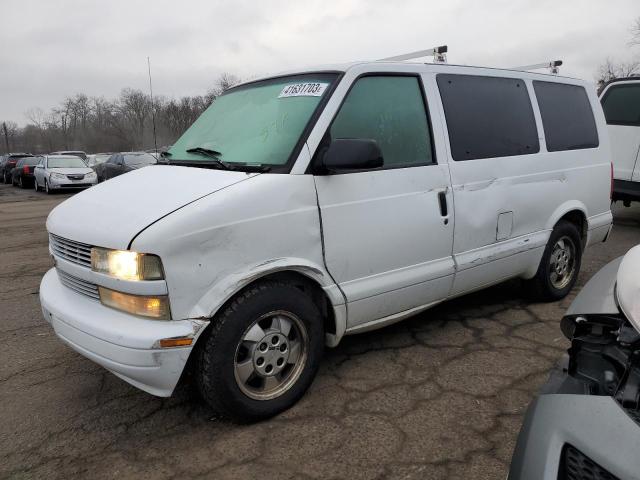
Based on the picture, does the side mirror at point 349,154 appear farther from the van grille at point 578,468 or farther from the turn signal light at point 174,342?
the van grille at point 578,468

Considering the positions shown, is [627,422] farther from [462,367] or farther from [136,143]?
[136,143]

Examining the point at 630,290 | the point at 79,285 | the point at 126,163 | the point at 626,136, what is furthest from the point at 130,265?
the point at 126,163

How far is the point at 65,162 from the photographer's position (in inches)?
775

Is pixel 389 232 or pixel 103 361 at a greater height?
pixel 389 232

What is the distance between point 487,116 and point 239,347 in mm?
2478

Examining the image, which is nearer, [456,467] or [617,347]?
[617,347]

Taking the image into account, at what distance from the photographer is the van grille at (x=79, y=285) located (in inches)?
103

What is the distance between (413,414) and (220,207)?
1.54 m

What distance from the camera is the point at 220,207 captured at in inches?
96.3

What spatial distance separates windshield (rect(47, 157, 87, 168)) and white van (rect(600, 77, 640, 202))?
18251 mm

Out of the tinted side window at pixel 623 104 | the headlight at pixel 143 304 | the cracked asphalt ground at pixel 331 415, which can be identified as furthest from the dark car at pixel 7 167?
the headlight at pixel 143 304

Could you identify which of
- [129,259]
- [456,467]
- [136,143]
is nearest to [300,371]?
[456,467]

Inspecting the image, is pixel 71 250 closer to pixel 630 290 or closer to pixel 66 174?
pixel 630 290

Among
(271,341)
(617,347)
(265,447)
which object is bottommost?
(265,447)
